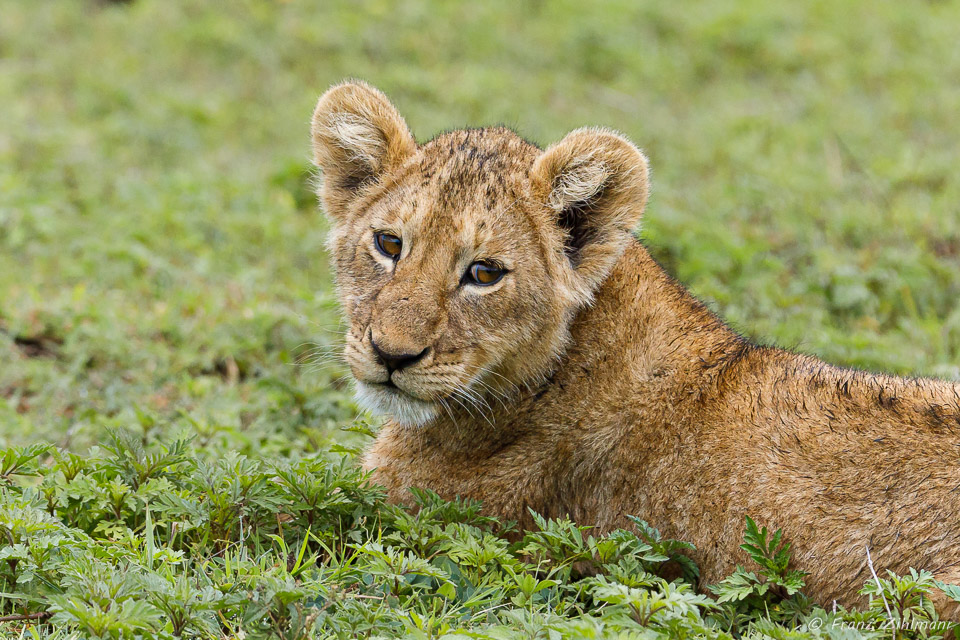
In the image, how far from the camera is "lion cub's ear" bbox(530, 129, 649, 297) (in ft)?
16.6

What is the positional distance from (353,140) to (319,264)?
3904 mm

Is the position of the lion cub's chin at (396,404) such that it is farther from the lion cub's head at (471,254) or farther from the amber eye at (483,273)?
the amber eye at (483,273)

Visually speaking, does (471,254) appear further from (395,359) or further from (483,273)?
(395,359)

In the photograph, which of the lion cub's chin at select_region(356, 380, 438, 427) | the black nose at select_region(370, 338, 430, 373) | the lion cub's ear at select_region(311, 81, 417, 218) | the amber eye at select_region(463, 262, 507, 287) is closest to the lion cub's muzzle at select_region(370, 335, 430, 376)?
the black nose at select_region(370, 338, 430, 373)

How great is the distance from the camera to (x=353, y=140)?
5.49m

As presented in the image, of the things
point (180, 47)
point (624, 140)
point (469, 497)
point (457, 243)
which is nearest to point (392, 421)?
point (469, 497)

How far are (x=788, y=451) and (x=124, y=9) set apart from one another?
1334cm

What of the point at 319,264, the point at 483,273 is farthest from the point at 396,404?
the point at 319,264

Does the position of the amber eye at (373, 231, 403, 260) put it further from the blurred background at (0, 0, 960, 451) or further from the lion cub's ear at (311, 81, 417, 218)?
the blurred background at (0, 0, 960, 451)

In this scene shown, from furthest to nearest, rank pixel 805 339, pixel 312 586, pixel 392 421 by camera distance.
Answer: pixel 805 339, pixel 392 421, pixel 312 586

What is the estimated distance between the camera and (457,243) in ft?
16.0

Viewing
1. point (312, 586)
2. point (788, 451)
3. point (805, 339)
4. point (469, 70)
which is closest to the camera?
point (312, 586)

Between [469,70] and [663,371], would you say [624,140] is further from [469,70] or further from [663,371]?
[469,70]

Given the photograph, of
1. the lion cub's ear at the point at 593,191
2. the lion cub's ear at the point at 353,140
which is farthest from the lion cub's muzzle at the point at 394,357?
the lion cub's ear at the point at 353,140
